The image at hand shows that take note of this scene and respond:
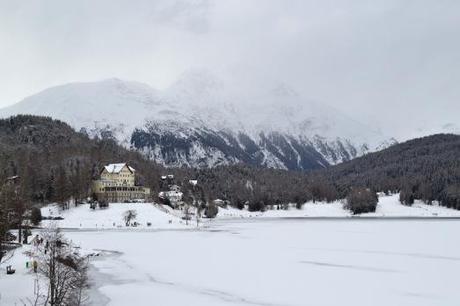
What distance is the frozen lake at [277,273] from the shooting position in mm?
49781

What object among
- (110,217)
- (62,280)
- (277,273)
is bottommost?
(277,273)

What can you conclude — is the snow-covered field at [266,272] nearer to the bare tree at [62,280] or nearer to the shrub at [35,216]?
the bare tree at [62,280]

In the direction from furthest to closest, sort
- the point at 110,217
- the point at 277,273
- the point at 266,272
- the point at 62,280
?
the point at 110,217 → the point at 266,272 → the point at 277,273 → the point at 62,280

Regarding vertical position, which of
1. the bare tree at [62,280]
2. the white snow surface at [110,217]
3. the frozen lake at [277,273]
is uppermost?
the white snow surface at [110,217]

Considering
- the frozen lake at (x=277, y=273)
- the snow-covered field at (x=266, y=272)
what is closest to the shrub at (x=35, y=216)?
the snow-covered field at (x=266, y=272)

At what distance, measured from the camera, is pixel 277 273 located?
63.9 m

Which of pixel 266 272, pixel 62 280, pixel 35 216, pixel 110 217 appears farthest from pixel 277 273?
pixel 110 217

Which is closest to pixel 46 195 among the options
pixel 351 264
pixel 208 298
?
pixel 351 264

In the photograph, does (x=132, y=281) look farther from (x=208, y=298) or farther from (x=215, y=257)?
(x=215, y=257)

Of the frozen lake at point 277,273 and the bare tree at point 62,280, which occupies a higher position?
the bare tree at point 62,280

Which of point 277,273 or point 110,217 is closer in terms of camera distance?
point 277,273

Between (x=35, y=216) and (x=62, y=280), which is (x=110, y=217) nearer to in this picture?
(x=35, y=216)

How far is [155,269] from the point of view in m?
67.9

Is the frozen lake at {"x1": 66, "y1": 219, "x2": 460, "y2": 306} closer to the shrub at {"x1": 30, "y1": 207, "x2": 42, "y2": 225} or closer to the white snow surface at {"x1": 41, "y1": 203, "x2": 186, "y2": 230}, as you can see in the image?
the shrub at {"x1": 30, "y1": 207, "x2": 42, "y2": 225}
